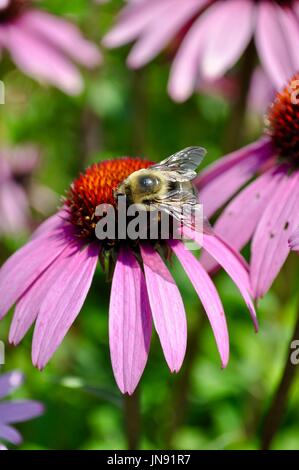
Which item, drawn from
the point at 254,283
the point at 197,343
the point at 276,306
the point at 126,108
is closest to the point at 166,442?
the point at 197,343

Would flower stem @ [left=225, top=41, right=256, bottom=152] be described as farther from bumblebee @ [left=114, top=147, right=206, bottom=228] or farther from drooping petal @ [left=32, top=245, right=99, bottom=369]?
drooping petal @ [left=32, top=245, right=99, bottom=369]

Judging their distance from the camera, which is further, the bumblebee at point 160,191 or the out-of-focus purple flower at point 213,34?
the out-of-focus purple flower at point 213,34

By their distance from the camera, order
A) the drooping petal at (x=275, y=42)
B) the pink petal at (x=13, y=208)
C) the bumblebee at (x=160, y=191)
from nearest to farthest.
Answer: the bumblebee at (x=160, y=191), the drooping petal at (x=275, y=42), the pink petal at (x=13, y=208)

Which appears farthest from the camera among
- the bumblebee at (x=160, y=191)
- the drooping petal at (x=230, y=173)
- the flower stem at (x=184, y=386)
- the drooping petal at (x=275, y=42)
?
the flower stem at (x=184, y=386)

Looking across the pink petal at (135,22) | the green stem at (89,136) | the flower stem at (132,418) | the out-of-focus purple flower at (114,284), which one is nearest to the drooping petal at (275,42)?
the pink petal at (135,22)

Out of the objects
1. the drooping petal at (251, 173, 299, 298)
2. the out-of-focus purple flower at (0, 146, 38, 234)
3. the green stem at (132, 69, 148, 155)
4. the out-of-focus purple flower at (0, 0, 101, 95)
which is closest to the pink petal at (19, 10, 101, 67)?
the out-of-focus purple flower at (0, 0, 101, 95)

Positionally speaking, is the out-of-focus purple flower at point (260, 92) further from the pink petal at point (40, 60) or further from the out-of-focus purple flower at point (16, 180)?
the out-of-focus purple flower at point (16, 180)
